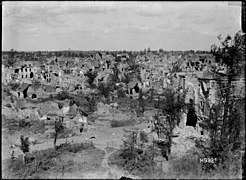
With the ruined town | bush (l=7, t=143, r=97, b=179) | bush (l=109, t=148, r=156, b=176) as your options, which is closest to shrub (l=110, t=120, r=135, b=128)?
the ruined town

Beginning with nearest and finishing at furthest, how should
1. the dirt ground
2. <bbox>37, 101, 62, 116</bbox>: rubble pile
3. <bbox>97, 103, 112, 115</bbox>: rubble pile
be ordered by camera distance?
1. the dirt ground
2. <bbox>37, 101, 62, 116</bbox>: rubble pile
3. <bbox>97, 103, 112, 115</bbox>: rubble pile

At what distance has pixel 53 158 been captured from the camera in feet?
44.2

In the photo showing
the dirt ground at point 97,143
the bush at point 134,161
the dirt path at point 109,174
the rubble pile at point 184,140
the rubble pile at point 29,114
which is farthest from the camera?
the rubble pile at point 29,114

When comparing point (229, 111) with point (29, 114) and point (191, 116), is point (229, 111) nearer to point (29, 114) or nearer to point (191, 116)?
point (191, 116)

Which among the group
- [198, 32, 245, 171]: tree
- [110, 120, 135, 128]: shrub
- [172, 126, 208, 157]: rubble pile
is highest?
[198, 32, 245, 171]: tree

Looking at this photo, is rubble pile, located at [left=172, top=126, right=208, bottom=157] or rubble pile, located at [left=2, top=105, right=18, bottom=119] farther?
rubble pile, located at [left=2, top=105, right=18, bottom=119]

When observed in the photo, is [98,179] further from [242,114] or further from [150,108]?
[150,108]

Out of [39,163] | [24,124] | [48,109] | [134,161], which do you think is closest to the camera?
[39,163]

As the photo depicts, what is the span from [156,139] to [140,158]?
3.97 m

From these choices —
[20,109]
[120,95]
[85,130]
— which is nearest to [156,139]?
[85,130]

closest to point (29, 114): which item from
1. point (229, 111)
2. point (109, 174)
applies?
point (109, 174)

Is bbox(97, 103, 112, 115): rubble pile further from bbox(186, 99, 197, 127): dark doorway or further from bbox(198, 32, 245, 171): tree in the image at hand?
bbox(198, 32, 245, 171): tree

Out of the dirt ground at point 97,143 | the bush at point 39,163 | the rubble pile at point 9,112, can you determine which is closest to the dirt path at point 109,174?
the dirt ground at point 97,143

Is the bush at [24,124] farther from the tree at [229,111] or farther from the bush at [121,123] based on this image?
the tree at [229,111]
